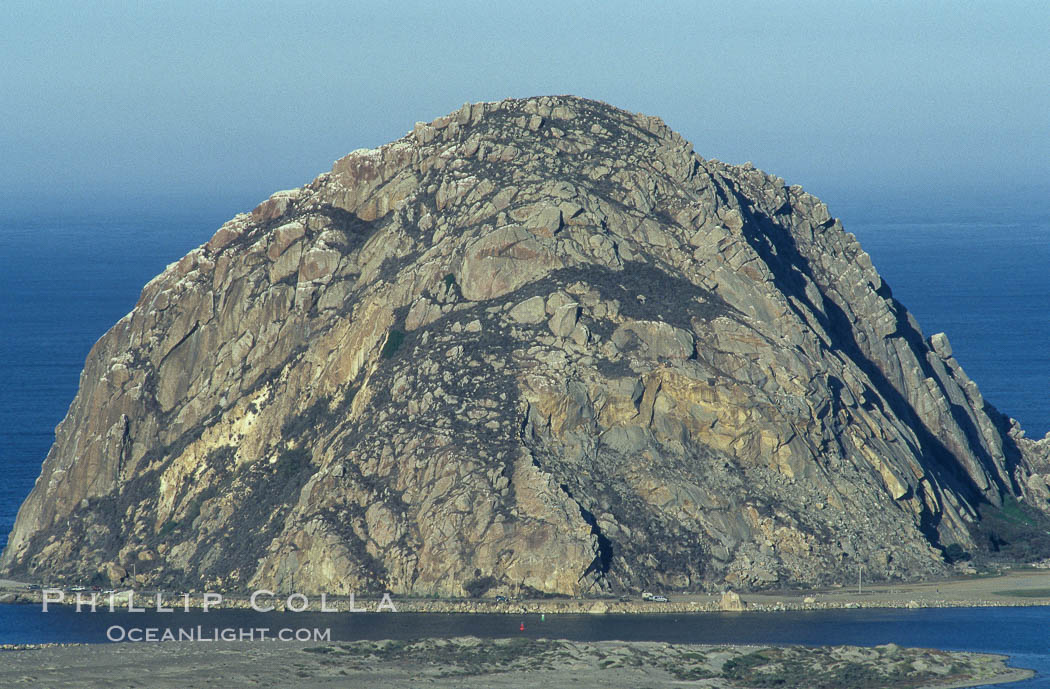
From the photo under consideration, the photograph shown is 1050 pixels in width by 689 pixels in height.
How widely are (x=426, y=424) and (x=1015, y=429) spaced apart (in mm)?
66029

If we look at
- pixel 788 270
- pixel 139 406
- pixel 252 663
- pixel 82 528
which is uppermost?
pixel 788 270

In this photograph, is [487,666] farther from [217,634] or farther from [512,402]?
[512,402]

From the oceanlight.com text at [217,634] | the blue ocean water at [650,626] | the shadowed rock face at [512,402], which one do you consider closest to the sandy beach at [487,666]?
the oceanlight.com text at [217,634]

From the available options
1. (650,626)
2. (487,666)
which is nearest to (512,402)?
(650,626)

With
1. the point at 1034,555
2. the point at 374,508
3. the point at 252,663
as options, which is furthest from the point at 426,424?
the point at 1034,555

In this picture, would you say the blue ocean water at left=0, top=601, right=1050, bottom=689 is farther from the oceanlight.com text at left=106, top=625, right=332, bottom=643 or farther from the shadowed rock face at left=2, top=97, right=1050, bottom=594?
the shadowed rock face at left=2, top=97, right=1050, bottom=594

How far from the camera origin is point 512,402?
6152 inches

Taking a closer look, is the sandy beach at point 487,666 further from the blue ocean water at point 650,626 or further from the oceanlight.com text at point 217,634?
the blue ocean water at point 650,626

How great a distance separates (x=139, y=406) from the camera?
17175 centimetres

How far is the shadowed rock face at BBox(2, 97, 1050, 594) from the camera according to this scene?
493 ft

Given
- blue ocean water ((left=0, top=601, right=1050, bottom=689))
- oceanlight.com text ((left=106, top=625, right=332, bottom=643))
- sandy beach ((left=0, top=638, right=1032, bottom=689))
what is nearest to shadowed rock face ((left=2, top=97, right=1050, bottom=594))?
blue ocean water ((left=0, top=601, right=1050, bottom=689))

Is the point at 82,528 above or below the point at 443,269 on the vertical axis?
below

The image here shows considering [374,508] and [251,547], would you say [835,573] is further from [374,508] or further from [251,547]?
[251,547]

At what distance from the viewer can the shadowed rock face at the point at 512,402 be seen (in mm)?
150250
